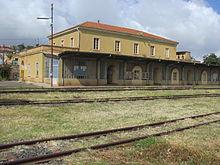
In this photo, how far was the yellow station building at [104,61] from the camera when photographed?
1048 inches

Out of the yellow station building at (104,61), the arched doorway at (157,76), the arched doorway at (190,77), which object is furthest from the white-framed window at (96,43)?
the arched doorway at (190,77)

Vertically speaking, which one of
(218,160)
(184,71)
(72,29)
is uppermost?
(72,29)

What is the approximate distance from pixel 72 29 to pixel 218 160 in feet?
93.1

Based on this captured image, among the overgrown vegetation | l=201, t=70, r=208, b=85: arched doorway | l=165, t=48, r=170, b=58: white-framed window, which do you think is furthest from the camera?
l=201, t=70, r=208, b=85: arched doorway

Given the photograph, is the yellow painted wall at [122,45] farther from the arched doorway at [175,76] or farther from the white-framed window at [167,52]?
the arched doorway at [175,76]

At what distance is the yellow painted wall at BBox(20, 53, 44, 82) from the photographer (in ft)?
94.5

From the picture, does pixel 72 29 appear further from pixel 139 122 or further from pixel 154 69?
pixel 139 122

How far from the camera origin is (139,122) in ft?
25.7

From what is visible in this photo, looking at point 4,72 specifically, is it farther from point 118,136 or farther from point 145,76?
point 118,136

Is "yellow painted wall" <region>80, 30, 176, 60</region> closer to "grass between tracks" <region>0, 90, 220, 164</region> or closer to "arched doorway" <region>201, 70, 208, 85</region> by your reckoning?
"arched doorway" <region>201, 70, 208, 85</region>

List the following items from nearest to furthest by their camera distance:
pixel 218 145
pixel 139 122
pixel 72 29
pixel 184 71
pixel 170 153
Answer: pixel 170 153, pixel 218 145, pixel 139 122, pixel 72 29, pixel 184 71

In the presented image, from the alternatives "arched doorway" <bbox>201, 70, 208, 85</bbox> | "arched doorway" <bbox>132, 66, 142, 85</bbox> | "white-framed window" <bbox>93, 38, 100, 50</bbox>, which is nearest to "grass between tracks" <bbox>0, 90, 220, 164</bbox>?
"white-framed window" <bbox>93, 38, 100, 50</bbox>

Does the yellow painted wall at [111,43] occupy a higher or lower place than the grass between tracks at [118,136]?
higher

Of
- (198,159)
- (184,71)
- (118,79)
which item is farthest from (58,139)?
(184,71)
